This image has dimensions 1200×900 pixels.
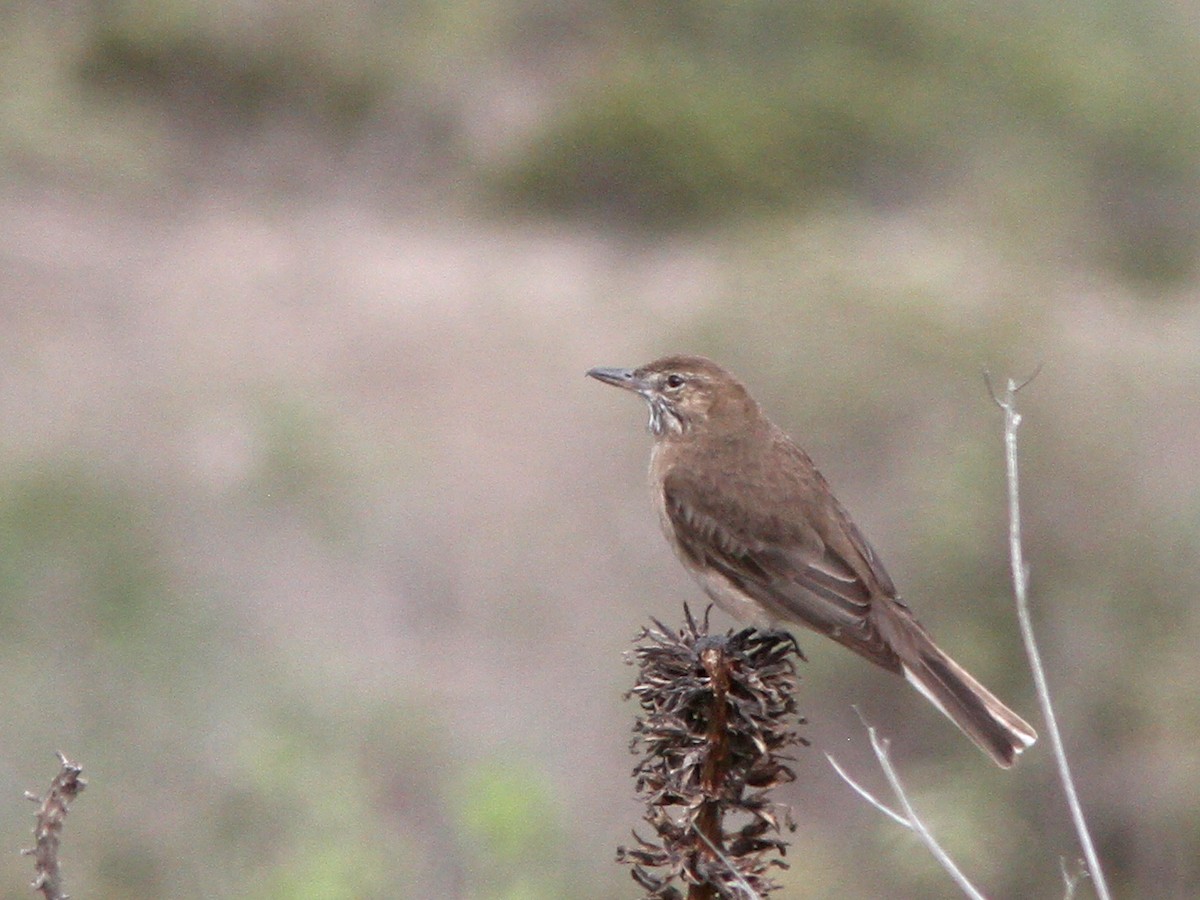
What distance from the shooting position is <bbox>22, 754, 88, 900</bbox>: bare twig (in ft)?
9.68

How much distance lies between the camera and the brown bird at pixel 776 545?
5.92 metres

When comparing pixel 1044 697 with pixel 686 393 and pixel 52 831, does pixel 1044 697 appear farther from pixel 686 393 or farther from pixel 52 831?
pixel 686 393

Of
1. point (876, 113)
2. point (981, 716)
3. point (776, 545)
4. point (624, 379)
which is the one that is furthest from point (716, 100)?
point (981, 716)

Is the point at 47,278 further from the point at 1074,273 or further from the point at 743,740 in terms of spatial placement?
the point at 743,740

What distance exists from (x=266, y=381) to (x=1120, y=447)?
812 cm

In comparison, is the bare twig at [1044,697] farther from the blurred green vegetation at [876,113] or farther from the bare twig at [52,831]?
the blurred green vegetation at [876,113]

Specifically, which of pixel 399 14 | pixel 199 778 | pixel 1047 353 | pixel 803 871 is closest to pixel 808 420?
pixel 1047 353

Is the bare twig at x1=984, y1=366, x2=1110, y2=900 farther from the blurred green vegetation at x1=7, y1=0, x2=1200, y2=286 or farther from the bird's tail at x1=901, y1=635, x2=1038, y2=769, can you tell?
the blurred green vegetation at x1=7, y1=0, x2=1200, y2=286

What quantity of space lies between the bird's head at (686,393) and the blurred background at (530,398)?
6.17ft

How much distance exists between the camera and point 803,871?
1077 centimetres

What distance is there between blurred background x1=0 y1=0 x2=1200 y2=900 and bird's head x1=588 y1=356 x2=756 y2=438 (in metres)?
1.88

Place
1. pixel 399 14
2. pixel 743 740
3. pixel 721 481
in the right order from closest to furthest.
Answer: pixel 743 740 < pixel 721 481 < pixel 399 14

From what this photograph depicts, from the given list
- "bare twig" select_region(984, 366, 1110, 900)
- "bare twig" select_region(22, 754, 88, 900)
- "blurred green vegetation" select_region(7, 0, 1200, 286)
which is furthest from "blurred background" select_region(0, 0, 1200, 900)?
"bare twig" select_region(22, 754, 88, 900)

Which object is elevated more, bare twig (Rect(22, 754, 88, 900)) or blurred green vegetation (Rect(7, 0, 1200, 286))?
blurred green vegetation (Rect(7, 0, 1200, 286))
